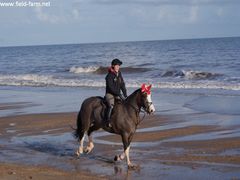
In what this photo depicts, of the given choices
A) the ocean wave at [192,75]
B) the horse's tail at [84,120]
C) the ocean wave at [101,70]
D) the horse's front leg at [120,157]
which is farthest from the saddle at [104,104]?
the ocean wave at [101,70]

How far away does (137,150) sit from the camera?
37.2 feet

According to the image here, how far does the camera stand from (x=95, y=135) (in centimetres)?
1320

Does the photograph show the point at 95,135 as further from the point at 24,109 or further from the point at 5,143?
the point at 24,109

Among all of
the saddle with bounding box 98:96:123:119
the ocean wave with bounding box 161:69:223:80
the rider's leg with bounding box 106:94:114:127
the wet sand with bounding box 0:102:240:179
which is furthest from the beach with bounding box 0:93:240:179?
the ocean wave with bounding box 161:69:223:80

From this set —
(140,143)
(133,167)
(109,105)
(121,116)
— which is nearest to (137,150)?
(140,143)

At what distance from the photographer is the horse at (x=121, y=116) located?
32.6 ft

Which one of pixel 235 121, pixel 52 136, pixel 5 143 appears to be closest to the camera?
pixel 5 143

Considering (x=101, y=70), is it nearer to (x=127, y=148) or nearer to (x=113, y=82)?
(x=113, y=82)

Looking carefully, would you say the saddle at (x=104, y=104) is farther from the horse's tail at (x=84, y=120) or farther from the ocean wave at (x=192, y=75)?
the ocean wave at (x=192, y=75)

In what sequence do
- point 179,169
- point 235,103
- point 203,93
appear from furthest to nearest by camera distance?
point 203,93 < point 235,103 < point 179,169

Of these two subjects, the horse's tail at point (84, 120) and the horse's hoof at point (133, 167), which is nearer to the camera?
the horse's hoof at point (133, 167)

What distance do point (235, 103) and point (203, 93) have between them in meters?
4.49

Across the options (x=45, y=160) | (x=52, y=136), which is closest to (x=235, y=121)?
(x=52, y=136)

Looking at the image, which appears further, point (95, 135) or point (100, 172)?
point (95, 135)
